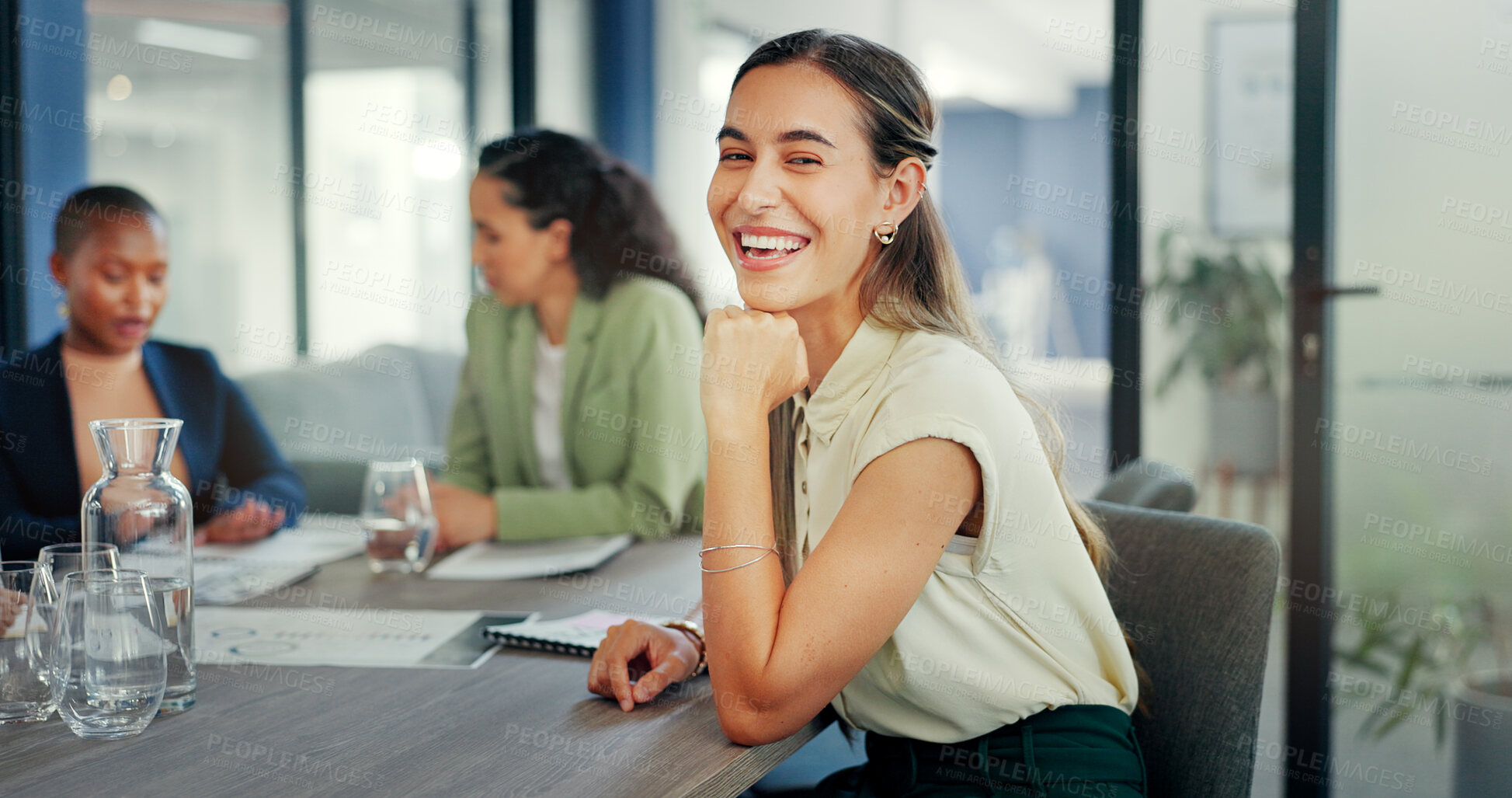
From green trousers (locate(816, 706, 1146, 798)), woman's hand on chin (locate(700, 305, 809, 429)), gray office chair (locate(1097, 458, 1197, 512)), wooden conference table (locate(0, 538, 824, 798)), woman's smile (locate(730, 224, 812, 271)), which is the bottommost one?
green trousers (locate(816, 706, 1146, 798))

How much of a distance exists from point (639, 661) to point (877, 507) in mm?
315

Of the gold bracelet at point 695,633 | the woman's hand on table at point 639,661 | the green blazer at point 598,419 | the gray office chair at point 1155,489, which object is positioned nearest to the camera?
the woman's hand on table at point 639,661

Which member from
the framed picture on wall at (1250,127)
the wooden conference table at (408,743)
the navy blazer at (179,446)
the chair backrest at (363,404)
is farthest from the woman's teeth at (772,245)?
the chair backrest at (363,404)

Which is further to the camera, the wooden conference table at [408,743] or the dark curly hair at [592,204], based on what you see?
the dark curly hair at [592,204]

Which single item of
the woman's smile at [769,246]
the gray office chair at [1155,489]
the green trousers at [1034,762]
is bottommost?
the green trousers at [1034,762]

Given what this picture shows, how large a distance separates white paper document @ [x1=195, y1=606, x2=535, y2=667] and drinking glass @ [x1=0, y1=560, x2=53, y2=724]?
0.18 m

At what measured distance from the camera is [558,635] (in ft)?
3.94

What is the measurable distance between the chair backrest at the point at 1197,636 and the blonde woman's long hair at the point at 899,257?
0.06 m

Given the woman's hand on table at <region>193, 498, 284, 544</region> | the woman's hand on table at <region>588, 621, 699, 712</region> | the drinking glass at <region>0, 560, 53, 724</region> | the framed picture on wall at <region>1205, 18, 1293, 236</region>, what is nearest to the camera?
the drinking glass at <region>0, 560, 53, 724</region>

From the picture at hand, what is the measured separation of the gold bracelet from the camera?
3.76ft

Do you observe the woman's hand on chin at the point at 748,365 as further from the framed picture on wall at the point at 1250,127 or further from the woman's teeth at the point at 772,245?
the framed picture on wall at the point at 1250,127

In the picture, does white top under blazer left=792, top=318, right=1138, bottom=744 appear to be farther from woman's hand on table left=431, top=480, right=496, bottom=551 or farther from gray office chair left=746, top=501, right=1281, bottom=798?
woman's hand on table left=431, top=480, right=496, bottom=551

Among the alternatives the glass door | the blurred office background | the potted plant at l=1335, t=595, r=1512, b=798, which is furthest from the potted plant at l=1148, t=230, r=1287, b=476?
the potted plant at l=1335, t=595, r=1512, b=798

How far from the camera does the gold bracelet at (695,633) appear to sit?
3.76 ft
